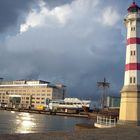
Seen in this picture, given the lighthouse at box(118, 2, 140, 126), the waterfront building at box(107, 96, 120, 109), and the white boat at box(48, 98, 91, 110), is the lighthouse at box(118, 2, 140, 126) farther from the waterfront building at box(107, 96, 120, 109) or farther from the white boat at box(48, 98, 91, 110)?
the waterfront building at box(107, 96, 120, 109)

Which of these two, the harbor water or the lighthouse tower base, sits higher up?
the lighthouse tower base

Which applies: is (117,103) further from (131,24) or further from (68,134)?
(68,134)

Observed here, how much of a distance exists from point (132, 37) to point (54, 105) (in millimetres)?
151434

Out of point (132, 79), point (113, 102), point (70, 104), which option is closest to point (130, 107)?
point (132, 79)

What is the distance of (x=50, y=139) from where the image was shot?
17672mm

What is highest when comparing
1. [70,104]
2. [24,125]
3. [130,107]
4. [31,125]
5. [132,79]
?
[132,79]

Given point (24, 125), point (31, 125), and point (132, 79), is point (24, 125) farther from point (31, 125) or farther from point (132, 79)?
point (132, 79)

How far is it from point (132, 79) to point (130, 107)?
3.47 m

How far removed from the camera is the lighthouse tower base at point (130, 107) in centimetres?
3641

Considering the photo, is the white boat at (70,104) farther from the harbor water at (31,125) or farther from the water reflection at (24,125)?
the water reflection at (24,125)

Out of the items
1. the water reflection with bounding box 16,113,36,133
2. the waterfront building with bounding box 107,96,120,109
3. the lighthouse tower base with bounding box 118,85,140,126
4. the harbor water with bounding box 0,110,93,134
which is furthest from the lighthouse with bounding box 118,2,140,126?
the waterfront building with bounding box 107,96,120,109

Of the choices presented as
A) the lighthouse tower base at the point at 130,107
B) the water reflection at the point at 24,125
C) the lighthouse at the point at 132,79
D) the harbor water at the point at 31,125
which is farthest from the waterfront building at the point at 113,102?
the lighthouse tower base at the point at 130,107

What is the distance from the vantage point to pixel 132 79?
123 ft

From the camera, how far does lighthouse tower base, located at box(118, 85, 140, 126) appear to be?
119 ft
